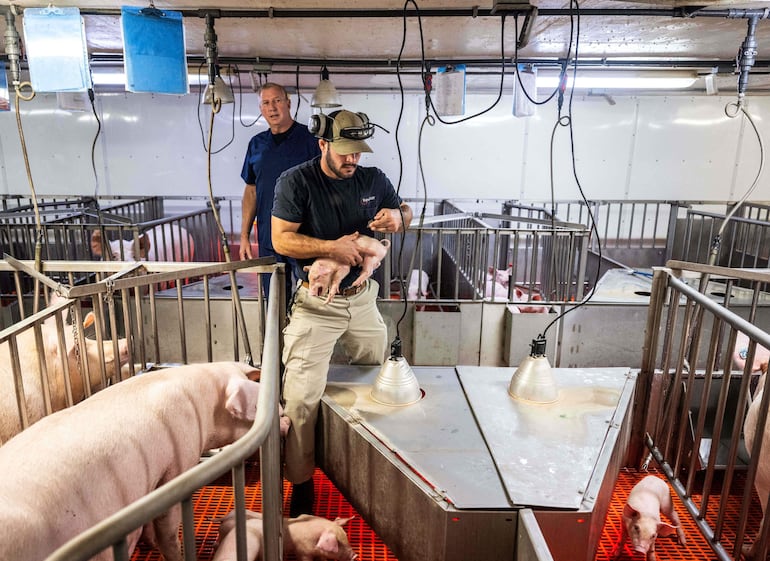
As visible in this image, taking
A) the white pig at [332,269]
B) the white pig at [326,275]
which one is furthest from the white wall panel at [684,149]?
the white pig at [326,275]

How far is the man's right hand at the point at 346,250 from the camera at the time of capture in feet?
7.44

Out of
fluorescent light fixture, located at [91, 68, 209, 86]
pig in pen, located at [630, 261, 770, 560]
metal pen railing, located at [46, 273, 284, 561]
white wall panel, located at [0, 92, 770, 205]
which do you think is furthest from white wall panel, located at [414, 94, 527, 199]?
metal pen railing, located at [46, 273, 284, 561]

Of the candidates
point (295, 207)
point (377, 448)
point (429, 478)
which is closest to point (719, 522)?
point (429, 478)

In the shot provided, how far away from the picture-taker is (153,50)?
2.34 meters

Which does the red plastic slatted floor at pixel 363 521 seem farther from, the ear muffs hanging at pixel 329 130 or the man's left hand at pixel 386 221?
the ear muffs hanging at pixel 329 130

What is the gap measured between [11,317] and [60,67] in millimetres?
2848

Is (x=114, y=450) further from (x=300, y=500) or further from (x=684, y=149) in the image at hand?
(x=684, y=149)

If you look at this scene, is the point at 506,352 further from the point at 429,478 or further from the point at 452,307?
the point at 429,478

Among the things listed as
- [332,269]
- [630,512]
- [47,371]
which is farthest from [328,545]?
[47,371]

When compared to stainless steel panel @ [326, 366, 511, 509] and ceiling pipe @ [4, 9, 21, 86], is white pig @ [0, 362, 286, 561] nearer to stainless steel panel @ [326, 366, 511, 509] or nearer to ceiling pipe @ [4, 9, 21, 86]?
stainless steel panel @ [326, 366, 511, 509]

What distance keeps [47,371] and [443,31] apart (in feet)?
10.2

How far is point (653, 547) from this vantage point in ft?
6.77

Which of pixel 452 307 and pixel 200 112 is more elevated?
pixel 200 112

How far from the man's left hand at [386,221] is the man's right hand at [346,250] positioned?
119 millimetres
